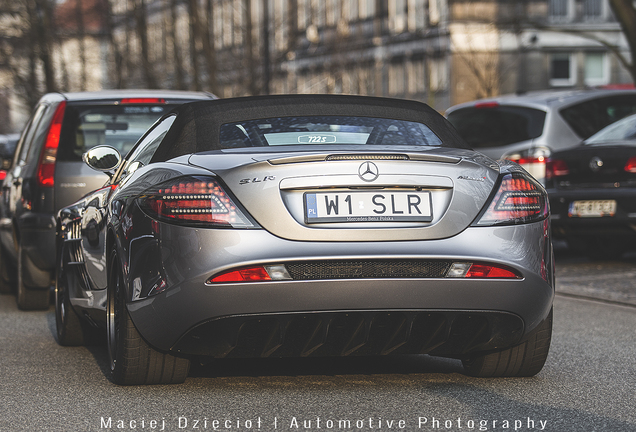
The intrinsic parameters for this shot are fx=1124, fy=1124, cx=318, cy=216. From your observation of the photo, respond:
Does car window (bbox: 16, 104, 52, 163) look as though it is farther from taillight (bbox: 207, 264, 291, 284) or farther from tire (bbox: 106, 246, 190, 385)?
taillight (bbox: 207, 264, 291, 284)

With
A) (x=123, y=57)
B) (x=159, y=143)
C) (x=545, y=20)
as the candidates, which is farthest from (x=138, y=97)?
(x=545, y=20)

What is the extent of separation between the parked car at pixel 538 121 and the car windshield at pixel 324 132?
6.72m

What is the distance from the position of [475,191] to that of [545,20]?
4872cm

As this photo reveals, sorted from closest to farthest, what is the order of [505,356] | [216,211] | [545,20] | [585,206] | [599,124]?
1. [216,211]
2. [505,356]
3. [585,206]
4. [599,124]
5. [545,20]

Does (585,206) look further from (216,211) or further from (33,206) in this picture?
(216,211)

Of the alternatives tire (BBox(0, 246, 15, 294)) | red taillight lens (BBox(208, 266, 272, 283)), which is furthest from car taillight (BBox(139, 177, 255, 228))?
tire (BBox(0, 246, 15, 294))

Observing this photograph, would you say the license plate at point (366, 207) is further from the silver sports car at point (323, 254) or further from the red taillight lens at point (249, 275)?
the red taillight lens at point (249, 275)

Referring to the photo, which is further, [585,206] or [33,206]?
[585,206]

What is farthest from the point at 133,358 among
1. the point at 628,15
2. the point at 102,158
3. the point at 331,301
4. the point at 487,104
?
the point at 628,15

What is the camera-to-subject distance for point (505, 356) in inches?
214

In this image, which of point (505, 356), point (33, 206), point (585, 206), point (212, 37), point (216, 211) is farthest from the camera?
point (212, 37)

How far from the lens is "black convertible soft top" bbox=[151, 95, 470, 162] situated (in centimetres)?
538

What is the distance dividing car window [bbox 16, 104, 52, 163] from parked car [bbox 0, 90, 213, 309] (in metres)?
0.17

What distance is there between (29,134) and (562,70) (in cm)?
4661
